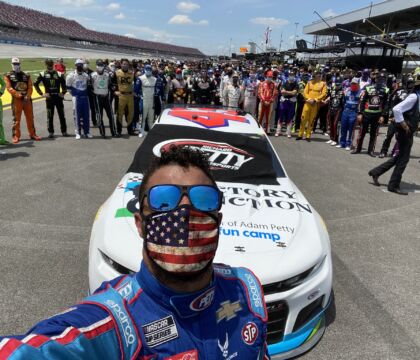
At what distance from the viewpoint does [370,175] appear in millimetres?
6668

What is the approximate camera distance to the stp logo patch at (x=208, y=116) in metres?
4.27

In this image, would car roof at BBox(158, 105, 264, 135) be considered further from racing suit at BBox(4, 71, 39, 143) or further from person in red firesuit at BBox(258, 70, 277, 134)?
person in red firesuit at BBox(258, 70, 277, 134)

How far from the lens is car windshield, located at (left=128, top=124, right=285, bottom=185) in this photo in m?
3.60

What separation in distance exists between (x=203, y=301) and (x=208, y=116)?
3578 millimetres

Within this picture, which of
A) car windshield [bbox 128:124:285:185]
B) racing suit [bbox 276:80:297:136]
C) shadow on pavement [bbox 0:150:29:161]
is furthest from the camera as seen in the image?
racing suit [bbox 276:80:297:136]

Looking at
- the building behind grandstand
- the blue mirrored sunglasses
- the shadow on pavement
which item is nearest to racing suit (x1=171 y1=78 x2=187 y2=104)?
the shadow on pavement

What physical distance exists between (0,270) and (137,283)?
9.60ft

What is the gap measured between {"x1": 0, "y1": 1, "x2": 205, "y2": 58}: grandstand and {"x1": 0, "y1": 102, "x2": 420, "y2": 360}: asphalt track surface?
61.9 m

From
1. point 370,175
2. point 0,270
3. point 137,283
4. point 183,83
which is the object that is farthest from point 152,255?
point 183,83

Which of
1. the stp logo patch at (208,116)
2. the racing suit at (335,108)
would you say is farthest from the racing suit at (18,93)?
the racing suit at (335,108)

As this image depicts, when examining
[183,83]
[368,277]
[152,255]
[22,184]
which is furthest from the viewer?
[183,83]

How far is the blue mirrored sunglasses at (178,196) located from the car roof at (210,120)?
314cm

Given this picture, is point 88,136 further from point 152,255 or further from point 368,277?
point 152,255

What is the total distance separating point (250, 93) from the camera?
11.6 meters
